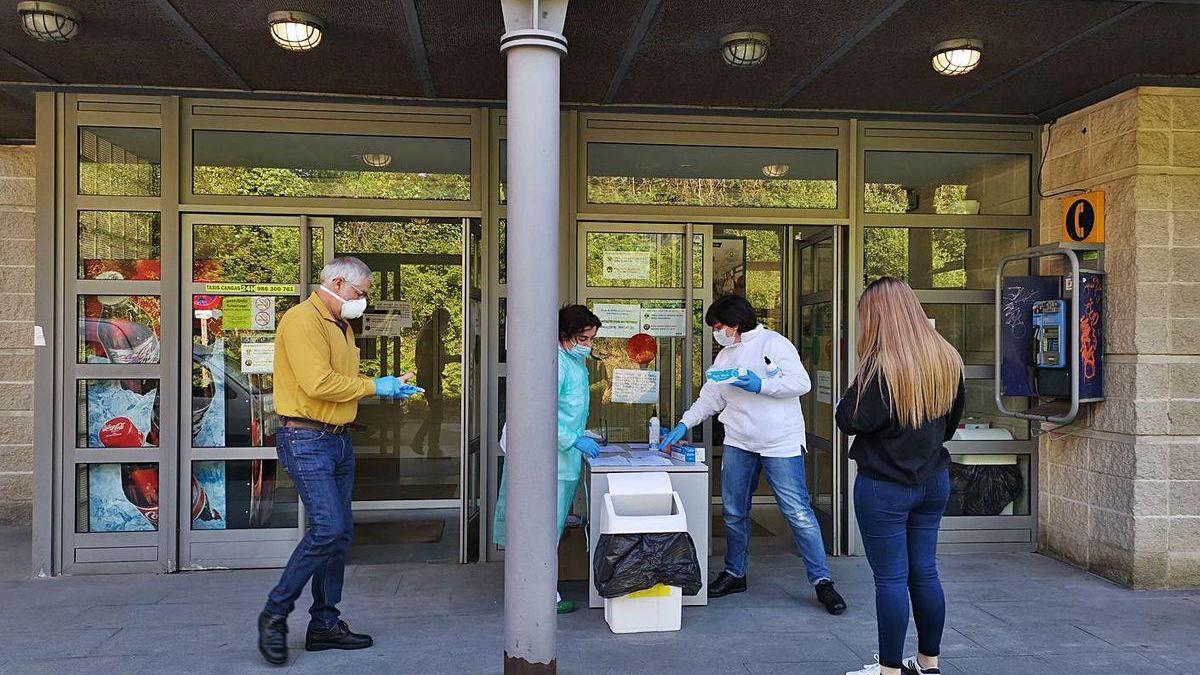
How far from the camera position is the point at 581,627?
4.41 m

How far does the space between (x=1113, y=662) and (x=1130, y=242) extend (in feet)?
8.20

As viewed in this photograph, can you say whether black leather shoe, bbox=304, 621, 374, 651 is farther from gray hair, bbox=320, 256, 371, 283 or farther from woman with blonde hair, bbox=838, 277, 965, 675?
woman with blonde hair, bbox=838, 277, 965, 675

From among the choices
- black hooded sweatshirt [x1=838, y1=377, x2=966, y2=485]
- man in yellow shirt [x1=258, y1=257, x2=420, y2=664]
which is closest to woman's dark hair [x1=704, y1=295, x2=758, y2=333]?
black hooded sweatshirt [x1=838, y1=377, x2=966, y2=485]

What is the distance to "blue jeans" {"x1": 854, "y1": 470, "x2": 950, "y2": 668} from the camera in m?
3.40

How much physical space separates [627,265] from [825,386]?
180cm

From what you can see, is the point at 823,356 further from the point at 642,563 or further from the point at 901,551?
the point at 901,551

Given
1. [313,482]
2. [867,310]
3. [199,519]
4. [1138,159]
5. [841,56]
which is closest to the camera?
[867,310]

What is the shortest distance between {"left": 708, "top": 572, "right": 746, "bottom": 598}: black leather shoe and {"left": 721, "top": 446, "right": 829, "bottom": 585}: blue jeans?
0.03 m

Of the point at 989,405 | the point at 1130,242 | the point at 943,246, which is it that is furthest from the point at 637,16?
the point at 989,405

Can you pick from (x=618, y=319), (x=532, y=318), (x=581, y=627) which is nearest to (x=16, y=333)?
(x=618, y=319)

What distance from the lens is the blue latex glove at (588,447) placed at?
4594mm

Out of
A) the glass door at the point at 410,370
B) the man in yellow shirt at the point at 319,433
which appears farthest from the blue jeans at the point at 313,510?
the glass door at the point at 410,370

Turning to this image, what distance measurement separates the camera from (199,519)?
5.50m

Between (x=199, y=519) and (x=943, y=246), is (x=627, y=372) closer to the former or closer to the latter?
(x=943, y=246)
